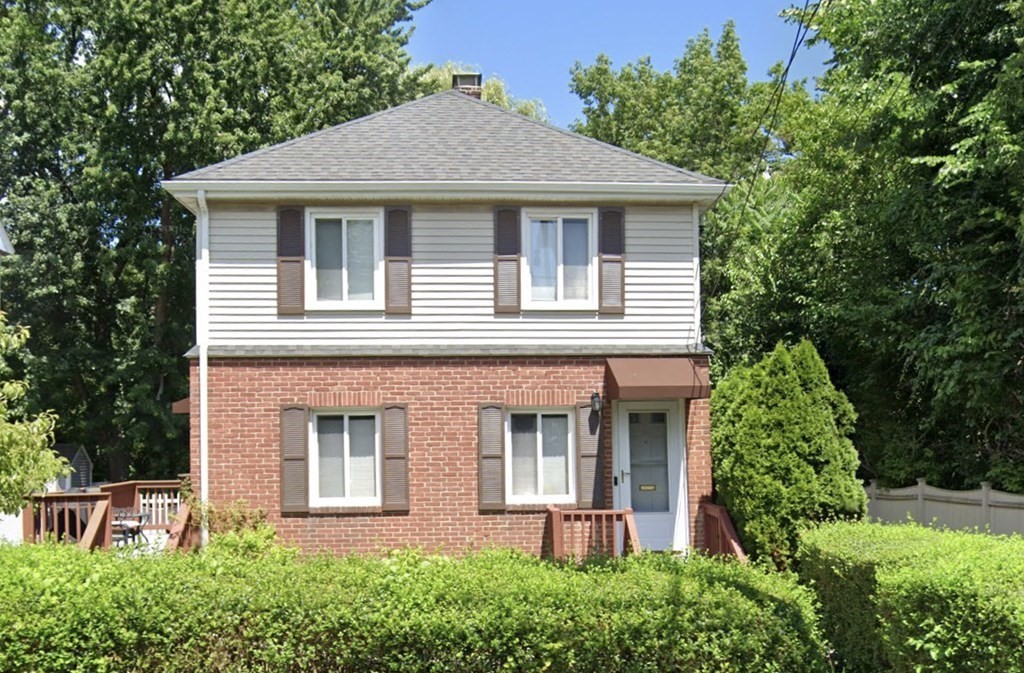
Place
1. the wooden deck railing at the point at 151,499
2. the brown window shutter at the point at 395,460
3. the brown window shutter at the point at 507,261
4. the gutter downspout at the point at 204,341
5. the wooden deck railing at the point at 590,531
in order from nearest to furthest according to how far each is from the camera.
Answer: the wooden deck railing at the point at 590,531, the gutter downspout at the point at 204,341, the brown window shutter at the point at 395,460, the brown window shutter at the point at 507,261, the wooden deck railing at the point at 151,499

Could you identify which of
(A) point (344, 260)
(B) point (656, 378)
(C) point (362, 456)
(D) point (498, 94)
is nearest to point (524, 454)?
(B) point (656, 378)

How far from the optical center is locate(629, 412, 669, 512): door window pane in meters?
13.7

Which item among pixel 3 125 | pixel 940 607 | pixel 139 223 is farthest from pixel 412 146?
pixel 3 125

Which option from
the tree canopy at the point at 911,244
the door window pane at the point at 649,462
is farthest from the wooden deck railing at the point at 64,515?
the tree canopy at the point at 911,244

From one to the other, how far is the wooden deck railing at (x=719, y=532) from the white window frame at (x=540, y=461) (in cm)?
185

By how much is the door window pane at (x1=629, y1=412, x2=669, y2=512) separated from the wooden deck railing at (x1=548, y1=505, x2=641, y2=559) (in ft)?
2.61

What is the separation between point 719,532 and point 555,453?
2.43 m

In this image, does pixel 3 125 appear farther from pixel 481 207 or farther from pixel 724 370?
pixel 724 370

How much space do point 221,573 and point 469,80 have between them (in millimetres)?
12473

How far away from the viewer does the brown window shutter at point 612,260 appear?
44.3ft

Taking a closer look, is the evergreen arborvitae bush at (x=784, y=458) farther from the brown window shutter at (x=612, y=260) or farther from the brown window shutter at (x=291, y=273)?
the brown window shutter at (x=291, y=273)

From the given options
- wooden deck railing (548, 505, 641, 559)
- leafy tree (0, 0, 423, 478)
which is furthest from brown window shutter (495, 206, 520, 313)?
leafy tree (0, 0, 423, 478)

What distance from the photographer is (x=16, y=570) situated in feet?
23.4

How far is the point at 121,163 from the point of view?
2302 centimetres
